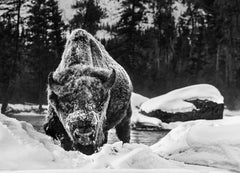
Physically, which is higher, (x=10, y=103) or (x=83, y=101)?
(x=83, y=101)

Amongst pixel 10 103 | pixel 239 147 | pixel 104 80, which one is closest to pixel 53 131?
pixel 104 80

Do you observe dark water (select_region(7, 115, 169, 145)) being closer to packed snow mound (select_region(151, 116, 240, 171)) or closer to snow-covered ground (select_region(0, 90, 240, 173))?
packed snow mound (select_region(151, 116, 240, 171))

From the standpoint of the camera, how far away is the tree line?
31141mm

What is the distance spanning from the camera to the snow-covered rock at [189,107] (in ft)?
62.1

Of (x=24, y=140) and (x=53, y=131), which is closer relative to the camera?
(x=24, y=140)

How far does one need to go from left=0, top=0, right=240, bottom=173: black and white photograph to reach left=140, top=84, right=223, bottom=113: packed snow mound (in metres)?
0.05

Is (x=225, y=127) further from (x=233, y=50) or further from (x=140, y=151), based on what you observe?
(x=233, y=50)

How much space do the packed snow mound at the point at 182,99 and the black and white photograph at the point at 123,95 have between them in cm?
5

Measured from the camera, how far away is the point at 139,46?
3719 cm

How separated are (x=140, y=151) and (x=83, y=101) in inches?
104

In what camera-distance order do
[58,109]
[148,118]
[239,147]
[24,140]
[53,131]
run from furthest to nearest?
[148,118] → [53,131] → [58,109] → [239,147] → [24,140]

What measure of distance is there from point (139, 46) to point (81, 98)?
31472mm

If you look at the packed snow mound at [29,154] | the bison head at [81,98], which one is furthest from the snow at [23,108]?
the packed snow mound at [29,154]

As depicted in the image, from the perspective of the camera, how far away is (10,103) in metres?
31.1
